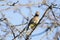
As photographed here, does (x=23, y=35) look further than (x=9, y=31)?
No

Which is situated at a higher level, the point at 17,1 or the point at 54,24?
the point at 17,1

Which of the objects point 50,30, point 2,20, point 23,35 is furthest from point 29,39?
point 2,20

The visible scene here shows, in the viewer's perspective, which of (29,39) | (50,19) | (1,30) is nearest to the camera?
(29,39)

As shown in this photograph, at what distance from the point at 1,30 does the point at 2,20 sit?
12.6 inches

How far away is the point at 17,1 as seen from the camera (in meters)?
5.91

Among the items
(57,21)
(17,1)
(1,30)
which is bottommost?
(1,30)

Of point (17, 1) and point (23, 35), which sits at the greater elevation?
point (17, 1)

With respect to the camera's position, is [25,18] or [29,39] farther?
[25,18]

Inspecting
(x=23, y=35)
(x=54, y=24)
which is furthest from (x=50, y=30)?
(x=23, y=35)

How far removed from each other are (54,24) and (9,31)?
112 cm

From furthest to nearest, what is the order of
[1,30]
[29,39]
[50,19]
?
[1,30] → [50,19] → [29,39]

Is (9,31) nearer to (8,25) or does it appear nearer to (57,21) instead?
(8,25)

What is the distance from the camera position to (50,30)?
5.39 m

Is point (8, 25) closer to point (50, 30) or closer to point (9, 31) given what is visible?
point (9, 31)
